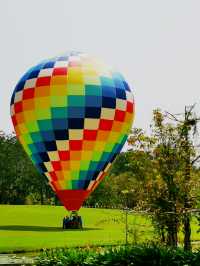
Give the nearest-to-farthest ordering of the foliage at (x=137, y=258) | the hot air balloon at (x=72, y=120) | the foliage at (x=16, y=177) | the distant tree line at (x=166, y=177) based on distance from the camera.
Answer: the foliage at (x=137, y=258)
the distant tree line at (x=166, y=177)
the hot air balloon at (x=72, y=120)
the foliage at (x=16, y=177)

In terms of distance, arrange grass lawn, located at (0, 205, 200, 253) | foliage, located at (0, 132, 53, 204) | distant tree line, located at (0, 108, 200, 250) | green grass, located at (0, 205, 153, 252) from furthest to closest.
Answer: foliage, located at (0, 132, 53, 204) < green grass, located at (0, 205, 153, 252) < grass lawn, located at (0, 205, 200, 253) < distant tree line, located at (0, 108, 200, 250)

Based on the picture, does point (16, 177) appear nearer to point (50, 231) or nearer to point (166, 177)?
point (50, 231)

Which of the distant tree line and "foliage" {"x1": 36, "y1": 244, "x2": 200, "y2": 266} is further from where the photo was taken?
the distant tree line

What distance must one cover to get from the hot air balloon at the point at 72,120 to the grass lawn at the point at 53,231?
11.0ft

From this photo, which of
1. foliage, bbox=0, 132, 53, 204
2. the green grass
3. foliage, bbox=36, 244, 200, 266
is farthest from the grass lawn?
foliage, bbox=0, 132, 53, 204

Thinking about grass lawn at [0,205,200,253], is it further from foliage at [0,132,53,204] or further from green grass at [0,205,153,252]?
foliage at [0,132,53,204]

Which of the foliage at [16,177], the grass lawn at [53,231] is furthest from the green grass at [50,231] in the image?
the foliage at [16,177]

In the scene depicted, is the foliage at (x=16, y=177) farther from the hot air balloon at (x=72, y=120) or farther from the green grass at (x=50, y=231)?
the hot air balloon at (x=72, y=120)

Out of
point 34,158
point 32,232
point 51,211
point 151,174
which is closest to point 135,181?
point 151,174

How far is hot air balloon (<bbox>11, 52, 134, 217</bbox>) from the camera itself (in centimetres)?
4162

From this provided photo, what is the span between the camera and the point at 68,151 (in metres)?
42.1

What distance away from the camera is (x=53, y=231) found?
47.8m

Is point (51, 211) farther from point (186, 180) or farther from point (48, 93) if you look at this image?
point (186, 180)

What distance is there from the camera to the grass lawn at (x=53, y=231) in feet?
107
